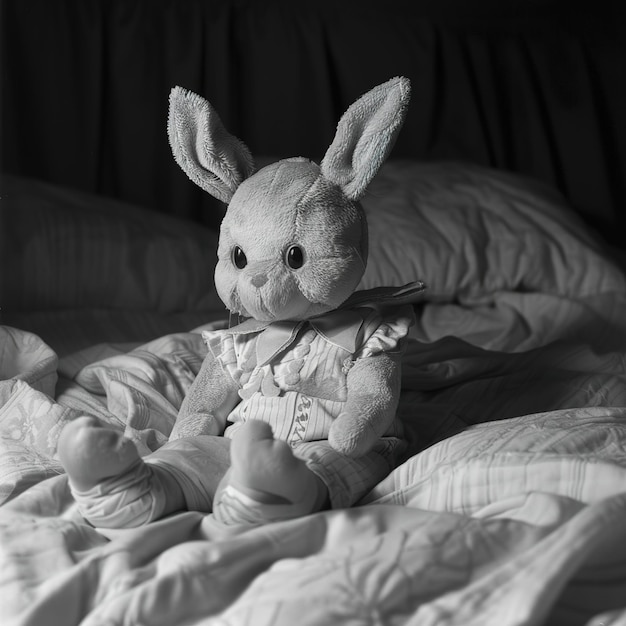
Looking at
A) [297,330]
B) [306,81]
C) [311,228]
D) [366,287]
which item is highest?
[306,81]

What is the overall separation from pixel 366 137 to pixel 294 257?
0.15 metres

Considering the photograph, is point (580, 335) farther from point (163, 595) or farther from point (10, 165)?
point (10, 165)

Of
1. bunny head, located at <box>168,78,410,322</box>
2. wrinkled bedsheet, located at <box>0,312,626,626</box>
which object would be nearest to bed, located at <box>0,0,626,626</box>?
wrinkled bedsheet, located at <box>0,312,626,626</box>

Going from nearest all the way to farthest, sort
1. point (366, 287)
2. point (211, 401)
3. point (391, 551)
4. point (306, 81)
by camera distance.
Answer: point (391, 551)
point (211, 401)
point (366, 287)
point (306, 81)

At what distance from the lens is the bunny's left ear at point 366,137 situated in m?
0.95

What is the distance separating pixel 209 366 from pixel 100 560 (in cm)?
38

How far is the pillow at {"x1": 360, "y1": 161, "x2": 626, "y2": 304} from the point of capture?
181cm

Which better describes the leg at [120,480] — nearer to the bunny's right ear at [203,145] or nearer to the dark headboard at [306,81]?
the bunny's right ear at [203,145]

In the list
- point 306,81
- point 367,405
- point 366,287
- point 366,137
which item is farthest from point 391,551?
point 306,81

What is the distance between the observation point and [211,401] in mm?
1034

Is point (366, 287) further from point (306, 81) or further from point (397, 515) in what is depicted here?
point (397, 515)

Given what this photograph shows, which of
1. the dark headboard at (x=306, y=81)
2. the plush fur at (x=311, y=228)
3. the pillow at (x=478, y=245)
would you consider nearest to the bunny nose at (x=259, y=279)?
the plush fur at (x=311, y=228)

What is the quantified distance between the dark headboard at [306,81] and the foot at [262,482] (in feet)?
4.93

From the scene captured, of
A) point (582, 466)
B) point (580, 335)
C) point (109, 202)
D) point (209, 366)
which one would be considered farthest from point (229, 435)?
point (109, 202)
